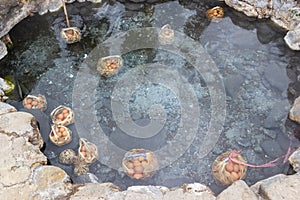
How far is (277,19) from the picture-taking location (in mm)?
7012

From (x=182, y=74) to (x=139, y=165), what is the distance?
78.2 inches

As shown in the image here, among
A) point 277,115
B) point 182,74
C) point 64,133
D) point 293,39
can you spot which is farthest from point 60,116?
point 293,39

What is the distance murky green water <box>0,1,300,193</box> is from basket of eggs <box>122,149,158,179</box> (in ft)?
0.40

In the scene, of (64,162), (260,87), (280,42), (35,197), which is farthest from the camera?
(280,42)

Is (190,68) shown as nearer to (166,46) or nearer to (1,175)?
(166,46)

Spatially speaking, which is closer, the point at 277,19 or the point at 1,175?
the point at 1,175

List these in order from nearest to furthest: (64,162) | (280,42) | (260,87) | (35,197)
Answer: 1. (35,197)
2. (64,162)
3. (260,87)
4. (280,42)

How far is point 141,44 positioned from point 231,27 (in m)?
1.80

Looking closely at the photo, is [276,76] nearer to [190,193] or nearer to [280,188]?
[280,188]

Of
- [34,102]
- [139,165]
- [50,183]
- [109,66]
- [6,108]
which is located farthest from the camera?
[109,66]

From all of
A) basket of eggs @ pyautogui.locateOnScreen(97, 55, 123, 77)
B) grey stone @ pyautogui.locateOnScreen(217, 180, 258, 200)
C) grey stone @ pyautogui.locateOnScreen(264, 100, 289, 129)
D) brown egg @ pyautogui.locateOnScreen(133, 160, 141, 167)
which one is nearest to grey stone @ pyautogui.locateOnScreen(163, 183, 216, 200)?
grey stone @ pyautogui.locateOnScreen(217, 180, 258, 200)

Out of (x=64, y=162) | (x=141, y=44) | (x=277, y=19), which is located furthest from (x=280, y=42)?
(x=64, y=162)

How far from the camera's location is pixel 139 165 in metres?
5.37

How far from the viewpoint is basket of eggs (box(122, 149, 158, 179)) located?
536 cm
